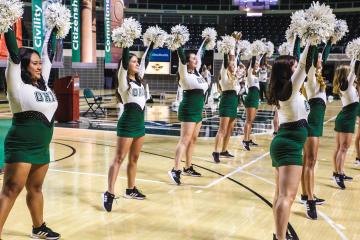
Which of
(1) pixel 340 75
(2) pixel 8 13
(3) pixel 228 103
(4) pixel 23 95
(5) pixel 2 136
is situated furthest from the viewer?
(5) pixel 2 136

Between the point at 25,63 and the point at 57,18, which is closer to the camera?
the point at 25,63

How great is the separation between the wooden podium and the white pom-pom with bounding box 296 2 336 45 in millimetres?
7785

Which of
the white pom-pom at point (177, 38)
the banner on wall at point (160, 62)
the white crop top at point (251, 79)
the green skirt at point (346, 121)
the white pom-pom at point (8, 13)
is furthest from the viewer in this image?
the banner on wall at point (160, 62)

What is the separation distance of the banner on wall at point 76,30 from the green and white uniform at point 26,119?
790 cm

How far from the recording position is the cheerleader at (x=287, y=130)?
2842 mm

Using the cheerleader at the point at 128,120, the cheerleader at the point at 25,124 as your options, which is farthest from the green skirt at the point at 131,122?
the cheerleader at the point at 25,124

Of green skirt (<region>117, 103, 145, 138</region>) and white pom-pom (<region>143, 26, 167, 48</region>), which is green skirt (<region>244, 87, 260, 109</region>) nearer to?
white pom-pom (<region>143, 26, 167, 48</region>)

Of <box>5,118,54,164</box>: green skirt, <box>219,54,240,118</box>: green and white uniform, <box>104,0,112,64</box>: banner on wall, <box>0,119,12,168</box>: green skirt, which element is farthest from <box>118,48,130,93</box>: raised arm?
<box>104,0,112,64</box>: banner on wall

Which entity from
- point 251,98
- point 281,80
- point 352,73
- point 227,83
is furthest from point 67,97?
point 281,80

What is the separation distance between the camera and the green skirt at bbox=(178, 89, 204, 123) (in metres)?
5.00

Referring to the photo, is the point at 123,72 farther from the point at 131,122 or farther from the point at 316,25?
the point at 316,25

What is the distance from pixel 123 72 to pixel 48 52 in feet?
2.73

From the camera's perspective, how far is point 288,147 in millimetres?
2900

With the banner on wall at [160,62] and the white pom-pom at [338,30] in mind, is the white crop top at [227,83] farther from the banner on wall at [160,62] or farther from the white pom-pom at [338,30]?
the banner on wall at [160,62]
